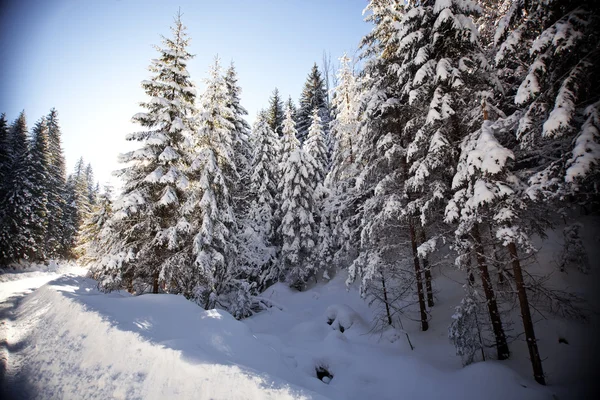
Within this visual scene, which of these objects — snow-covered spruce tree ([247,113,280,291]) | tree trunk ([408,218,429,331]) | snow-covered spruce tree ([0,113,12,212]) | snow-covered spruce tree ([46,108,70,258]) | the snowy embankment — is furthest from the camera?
snow-covered spruce tree ([46,108,70,258])

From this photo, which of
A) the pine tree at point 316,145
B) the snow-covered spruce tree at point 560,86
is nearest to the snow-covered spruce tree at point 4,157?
the pine tree at point 316,145

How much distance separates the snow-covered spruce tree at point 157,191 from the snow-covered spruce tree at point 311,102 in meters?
24.2

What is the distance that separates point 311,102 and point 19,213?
3560 centimetres

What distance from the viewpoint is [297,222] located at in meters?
20.8

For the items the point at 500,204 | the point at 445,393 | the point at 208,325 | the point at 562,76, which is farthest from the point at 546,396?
the point at 208,325

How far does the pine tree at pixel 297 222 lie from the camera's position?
2023cm

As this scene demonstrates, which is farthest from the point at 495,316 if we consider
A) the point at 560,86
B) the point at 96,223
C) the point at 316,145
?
the point at 96,223

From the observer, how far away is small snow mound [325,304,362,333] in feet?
41.3

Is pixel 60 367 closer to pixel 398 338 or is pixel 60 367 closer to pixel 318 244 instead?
pixel 398 338

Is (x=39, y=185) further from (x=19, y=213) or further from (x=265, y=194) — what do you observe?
(x=265, y=194)

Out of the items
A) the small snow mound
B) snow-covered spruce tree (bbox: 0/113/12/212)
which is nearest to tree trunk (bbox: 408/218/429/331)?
the small snow mound

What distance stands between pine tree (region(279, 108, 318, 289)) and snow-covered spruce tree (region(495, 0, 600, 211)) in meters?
14.7

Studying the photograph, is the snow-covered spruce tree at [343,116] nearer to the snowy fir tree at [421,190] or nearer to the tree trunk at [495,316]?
the snowy fir tree at [421,190]

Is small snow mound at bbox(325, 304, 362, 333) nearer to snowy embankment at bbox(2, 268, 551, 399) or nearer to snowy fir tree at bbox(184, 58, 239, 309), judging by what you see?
snowy embankment at bbox(2, 268, 551, 399)
